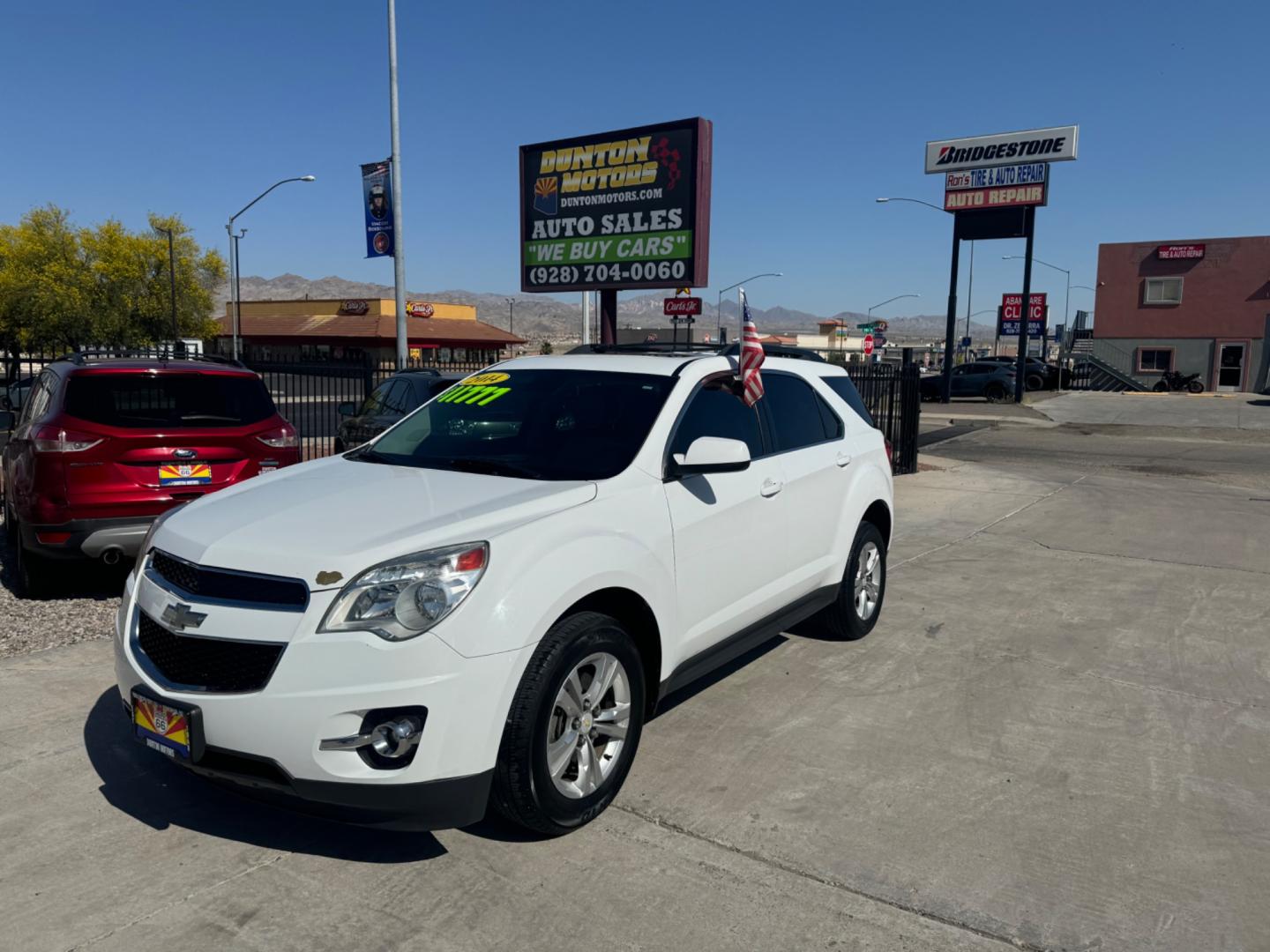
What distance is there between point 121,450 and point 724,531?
4.20 m

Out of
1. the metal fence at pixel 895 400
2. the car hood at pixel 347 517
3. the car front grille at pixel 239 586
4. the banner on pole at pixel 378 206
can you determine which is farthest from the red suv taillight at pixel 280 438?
the banner on pole at pixel 378 206

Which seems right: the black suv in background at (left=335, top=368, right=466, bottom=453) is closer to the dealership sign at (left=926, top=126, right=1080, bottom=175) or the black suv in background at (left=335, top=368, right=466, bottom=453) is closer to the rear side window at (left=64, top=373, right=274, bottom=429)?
the rear side window at (left=64, top=373, right=274, bottom=429)

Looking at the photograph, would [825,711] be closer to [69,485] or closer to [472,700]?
[472,700]

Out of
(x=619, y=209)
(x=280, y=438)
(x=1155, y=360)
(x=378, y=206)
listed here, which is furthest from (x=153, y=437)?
(x=1155, y=360)

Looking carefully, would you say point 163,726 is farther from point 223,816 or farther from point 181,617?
point 223,816

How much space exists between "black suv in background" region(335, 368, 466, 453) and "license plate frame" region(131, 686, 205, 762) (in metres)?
6.53

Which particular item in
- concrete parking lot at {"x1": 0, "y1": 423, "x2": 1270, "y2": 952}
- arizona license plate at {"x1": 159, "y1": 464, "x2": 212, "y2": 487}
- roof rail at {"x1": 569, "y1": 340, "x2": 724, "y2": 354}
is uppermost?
roof rail at {"x1": 569, "y1": 340, "x2": 724, "y2": 354}

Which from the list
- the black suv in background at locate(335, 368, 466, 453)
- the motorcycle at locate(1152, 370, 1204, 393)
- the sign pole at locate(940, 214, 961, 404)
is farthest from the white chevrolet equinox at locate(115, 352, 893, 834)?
the motorcycle at locate(1152, 370, 1204, 393)

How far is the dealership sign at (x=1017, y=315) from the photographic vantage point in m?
49.5

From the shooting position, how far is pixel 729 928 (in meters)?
3.10

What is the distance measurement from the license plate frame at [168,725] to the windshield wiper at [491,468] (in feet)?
4.92

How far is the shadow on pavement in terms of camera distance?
3.56 metres

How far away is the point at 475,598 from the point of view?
318 cm

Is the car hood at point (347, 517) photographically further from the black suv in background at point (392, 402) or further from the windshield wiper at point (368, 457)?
the black suv in background at point (392, 402)
